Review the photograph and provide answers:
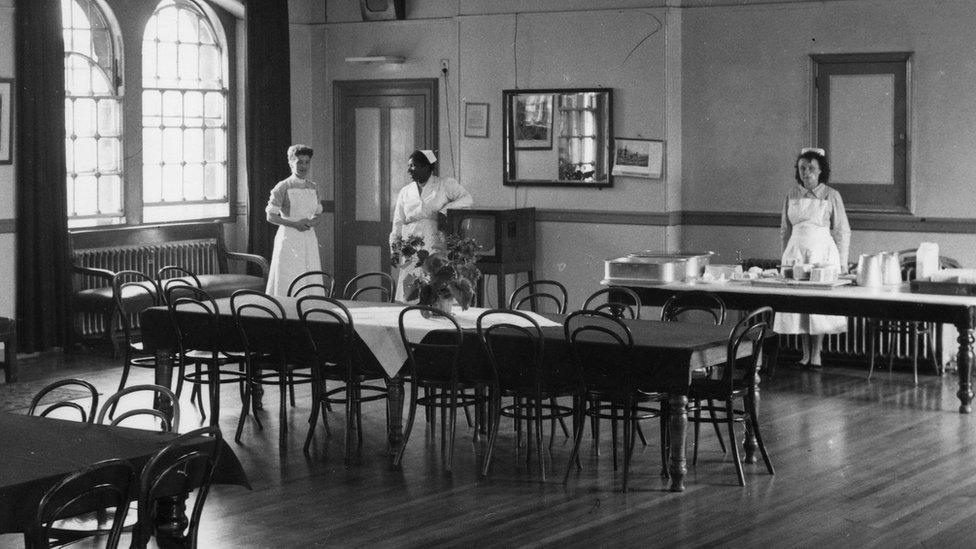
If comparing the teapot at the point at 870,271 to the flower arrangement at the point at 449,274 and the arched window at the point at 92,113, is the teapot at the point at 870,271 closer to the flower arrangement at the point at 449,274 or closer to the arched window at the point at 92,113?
the flower arrangement at the point at 449,274

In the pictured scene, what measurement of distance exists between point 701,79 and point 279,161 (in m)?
3.93

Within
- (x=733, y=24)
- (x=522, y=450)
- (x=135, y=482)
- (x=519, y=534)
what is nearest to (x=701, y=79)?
(x=733, y=24)

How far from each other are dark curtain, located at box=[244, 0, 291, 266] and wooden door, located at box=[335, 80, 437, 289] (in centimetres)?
55

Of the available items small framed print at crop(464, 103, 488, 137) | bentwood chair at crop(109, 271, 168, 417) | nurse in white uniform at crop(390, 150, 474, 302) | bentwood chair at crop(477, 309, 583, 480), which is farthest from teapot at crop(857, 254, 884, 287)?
bentwood chair at crop(109, 271, 168, 417)

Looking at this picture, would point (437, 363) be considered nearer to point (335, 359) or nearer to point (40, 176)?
point (335, 359)

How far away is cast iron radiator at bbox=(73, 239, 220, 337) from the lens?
1110cm

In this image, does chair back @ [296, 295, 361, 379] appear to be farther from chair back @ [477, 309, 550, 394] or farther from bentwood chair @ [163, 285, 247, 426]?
chair back @ [477, 309, 550, 394]

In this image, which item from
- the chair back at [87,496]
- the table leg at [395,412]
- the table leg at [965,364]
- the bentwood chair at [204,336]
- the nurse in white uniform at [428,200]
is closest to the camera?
the chair back at [87,496]

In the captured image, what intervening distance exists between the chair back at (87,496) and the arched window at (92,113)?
740cm

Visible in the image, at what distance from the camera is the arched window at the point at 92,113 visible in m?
11.2

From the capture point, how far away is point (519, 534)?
580cm

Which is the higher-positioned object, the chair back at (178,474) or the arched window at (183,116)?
the arched window at (183,116)

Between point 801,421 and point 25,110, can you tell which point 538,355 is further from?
point 25,110

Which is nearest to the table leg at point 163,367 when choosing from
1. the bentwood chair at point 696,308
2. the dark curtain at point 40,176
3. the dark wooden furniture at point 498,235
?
the bentwood chair at point 696,308
